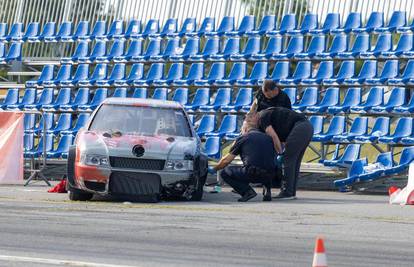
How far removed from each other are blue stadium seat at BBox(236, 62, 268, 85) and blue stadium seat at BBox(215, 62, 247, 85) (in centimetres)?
16

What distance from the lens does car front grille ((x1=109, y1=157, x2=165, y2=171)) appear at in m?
19.0

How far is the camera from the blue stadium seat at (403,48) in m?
24.8

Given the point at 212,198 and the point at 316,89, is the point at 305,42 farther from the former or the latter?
the point at 212,198

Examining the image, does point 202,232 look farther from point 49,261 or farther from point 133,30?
point 133,30

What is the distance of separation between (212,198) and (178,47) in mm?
9432

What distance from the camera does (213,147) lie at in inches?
995

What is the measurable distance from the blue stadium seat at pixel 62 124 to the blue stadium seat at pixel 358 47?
7.27 meters

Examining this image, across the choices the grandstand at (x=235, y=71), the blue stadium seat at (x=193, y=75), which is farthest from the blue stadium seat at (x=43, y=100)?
the blue stadium seat at (x=193, y=75)

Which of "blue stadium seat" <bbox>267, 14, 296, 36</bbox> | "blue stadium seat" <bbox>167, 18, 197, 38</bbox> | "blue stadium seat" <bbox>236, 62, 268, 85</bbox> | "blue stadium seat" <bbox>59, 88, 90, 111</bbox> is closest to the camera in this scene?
"blue stadium seat" <bbox>236, 62, 268, 85</bbox>

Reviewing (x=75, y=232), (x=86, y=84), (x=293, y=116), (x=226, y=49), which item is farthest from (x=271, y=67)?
(x=75, y=232)

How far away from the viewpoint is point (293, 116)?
2033cm

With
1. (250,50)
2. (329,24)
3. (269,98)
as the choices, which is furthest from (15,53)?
(269,98)

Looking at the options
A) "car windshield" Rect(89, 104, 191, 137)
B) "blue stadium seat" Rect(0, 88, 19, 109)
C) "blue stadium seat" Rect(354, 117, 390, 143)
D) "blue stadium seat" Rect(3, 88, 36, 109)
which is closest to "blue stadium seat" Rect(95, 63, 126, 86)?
"blue stadium seat" Rect(3, 88, 36, 109)

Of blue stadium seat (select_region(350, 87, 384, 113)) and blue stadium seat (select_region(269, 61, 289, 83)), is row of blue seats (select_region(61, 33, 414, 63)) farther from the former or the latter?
blue stadium seat (select_region(350, 87, 384, 113))
